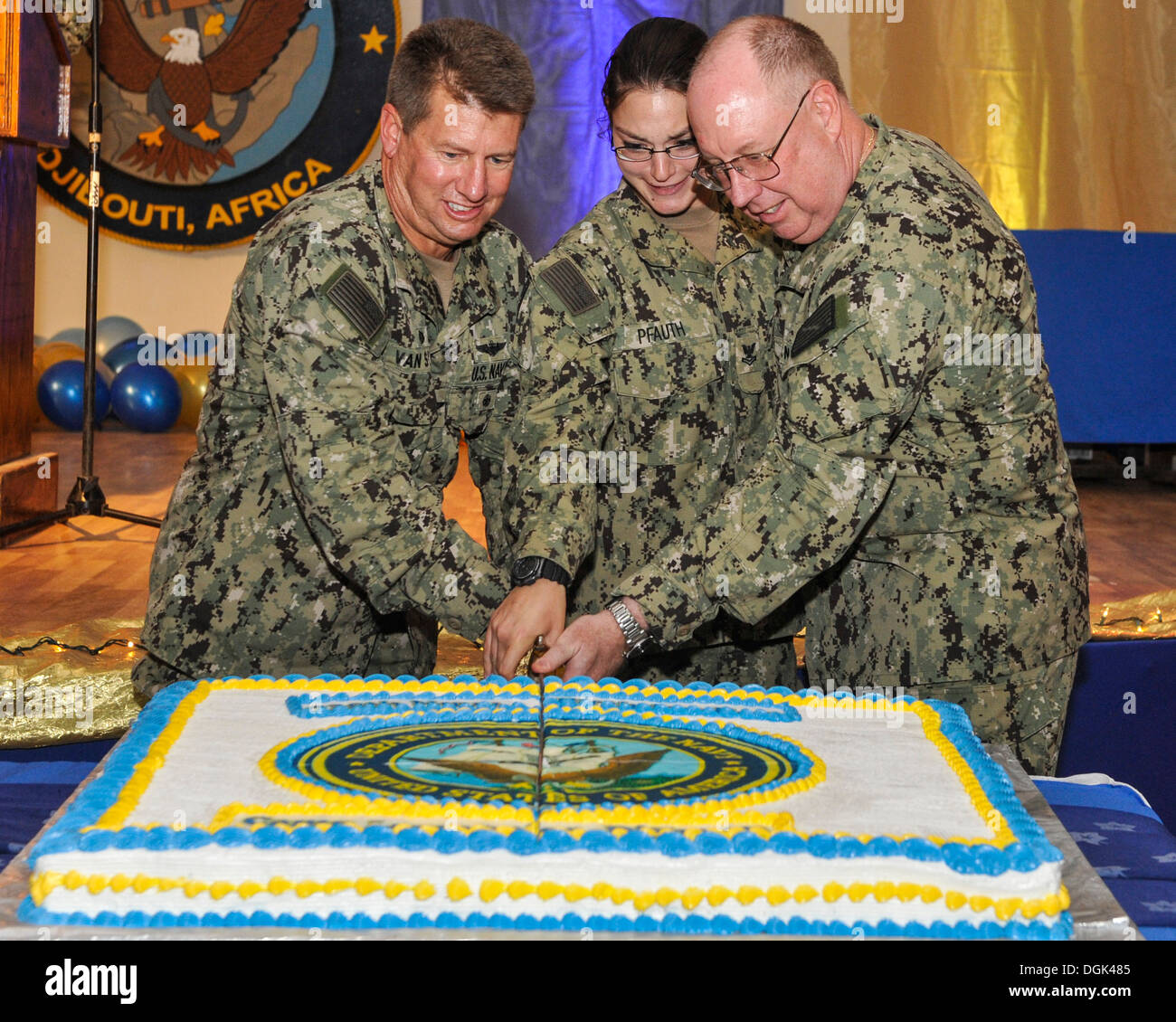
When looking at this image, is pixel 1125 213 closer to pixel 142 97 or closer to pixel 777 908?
pixel 142 97

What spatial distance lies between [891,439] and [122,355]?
5.55 metres

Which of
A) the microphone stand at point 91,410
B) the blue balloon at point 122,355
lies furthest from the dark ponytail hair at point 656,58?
the blue balloon at point 122,355

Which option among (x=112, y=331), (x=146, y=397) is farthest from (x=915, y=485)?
(x=112, y=331)

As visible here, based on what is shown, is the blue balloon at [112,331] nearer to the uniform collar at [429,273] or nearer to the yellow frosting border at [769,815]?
the uniform collar at [429,273]

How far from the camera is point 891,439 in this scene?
1.58 meters

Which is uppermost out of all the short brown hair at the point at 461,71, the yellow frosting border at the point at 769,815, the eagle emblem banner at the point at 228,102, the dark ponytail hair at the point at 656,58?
the eagle emblem banner at the point at 228,102

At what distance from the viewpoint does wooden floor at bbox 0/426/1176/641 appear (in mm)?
3232

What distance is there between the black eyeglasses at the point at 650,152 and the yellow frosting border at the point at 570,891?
1.21 meters

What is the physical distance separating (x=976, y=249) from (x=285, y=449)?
0.86m

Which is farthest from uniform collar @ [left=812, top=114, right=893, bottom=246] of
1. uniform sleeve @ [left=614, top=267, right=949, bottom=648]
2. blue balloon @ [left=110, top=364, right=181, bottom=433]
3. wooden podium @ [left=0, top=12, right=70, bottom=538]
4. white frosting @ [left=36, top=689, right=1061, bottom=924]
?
blue balloon @ [left=110, top=364, right=181, bottom=433]

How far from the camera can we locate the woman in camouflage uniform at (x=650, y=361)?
6.09 ft

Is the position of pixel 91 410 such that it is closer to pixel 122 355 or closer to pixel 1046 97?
pixel 122 355
